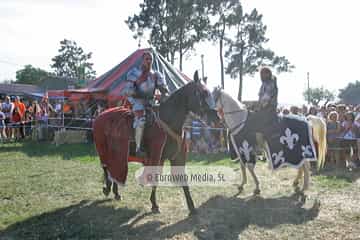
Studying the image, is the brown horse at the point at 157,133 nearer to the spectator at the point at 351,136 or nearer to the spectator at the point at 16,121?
the spectator at the point at 351,136

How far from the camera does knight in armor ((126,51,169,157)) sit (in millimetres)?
5301

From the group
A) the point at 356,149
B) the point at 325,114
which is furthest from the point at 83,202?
the point at 325,114

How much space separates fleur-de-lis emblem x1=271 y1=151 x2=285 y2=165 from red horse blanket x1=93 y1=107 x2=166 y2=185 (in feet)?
7.34

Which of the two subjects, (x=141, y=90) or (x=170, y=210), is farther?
(x=170, y=210)

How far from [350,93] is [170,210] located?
225 ft

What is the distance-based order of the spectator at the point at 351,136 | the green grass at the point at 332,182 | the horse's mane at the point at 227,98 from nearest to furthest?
the horse's mane at the point at 227,98 → the green grass at the point at 332,182 → the spectator at the point at 351,136

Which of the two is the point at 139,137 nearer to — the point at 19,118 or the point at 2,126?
the point at 2,126

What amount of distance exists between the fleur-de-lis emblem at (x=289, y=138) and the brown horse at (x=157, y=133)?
6.21 ft

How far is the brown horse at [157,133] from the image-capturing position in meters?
4.98

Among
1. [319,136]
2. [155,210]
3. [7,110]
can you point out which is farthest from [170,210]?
[7,110]

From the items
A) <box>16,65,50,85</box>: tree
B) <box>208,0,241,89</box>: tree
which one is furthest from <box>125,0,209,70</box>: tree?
<box>16,65,50,85</box>: tree

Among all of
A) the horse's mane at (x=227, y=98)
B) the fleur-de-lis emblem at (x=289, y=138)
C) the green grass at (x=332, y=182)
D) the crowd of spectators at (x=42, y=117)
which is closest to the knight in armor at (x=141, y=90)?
the horse's mane at (x=227, y=98)

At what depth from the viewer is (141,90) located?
5328 millimetres

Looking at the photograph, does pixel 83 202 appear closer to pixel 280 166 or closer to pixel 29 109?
pixel 280 166
